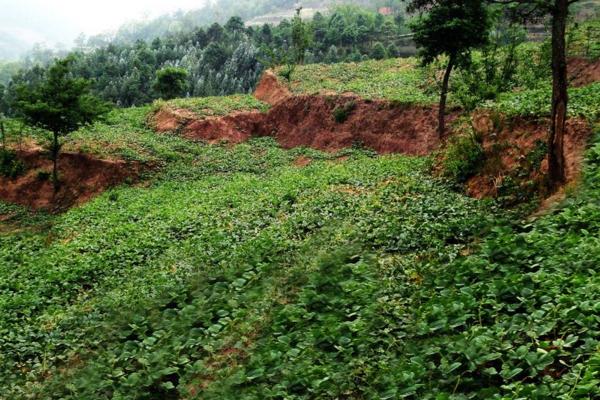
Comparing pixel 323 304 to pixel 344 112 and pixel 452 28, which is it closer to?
pixel 452 28

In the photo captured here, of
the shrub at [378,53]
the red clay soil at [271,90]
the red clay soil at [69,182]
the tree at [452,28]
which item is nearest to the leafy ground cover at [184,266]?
the tree at [452,28]

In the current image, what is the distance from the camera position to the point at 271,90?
40.3m

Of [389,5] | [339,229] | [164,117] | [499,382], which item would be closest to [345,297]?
[499,382]

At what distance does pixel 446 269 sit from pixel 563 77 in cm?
553

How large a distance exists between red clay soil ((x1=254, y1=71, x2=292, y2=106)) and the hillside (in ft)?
54.8

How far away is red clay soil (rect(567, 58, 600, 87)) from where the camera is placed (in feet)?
73.4

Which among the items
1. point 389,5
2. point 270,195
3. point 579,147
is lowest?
point 270,195

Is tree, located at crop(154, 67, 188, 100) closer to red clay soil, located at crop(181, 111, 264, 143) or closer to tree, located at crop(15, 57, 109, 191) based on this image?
red clay soil, located at crop(181, 111, 264, 143)

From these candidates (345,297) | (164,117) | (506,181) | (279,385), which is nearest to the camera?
(279,385)

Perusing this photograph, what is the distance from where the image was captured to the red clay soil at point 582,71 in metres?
22.4

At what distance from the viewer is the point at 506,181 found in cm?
1259

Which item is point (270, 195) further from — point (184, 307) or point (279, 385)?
point (279, 385)

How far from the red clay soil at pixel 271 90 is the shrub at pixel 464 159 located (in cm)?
2154

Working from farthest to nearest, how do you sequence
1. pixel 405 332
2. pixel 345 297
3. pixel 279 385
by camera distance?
pixel 345 297 → pixel 405 332 → pixel 279 385
